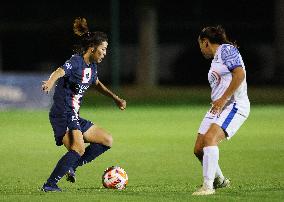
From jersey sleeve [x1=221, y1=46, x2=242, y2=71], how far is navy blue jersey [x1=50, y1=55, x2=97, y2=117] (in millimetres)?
1713

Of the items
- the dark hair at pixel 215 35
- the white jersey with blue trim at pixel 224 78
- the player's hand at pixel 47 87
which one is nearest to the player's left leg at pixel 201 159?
the white jersey with blue trim at pixel 224 78

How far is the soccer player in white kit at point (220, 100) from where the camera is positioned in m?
10.1

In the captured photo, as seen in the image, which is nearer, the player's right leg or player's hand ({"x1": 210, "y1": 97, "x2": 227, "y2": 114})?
player's hand ({"x1": 210, "y1": 97, "x2": 227, "y2": 114})

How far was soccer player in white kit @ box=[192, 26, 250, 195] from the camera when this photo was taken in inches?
398

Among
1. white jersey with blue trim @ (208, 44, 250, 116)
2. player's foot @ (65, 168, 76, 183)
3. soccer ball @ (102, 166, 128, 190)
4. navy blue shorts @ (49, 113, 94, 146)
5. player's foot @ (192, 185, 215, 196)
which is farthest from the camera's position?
player's foot @ (65, 168, 76, 183)

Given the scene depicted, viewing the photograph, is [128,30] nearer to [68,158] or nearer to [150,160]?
[150,160]

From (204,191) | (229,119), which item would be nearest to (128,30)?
(229,119)

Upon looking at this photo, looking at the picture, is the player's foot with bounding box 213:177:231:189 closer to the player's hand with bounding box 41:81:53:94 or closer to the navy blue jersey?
the navy blue jersey

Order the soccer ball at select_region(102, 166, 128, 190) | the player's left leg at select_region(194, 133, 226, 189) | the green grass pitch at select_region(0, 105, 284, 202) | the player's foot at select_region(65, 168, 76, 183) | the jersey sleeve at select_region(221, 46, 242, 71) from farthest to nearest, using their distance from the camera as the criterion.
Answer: the player's foot at select_region(65, 168, 76, 183)
the soccer ball at select_region(102, 166, 128, 190)
the player's left leg at select_region(194, 133, 226, 189)
the green grass pitch at select_region(0, 105, 284, 202)
the jersey sleeve at select_region(221, 46, 242, 71)

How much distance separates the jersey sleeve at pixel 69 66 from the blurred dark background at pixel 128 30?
37.5 m

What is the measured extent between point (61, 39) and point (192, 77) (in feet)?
42.1

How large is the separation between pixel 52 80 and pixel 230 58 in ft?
6.22

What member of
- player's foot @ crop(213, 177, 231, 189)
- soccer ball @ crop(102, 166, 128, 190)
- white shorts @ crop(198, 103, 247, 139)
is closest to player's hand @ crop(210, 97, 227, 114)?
white shorts @ crop(198, 103, 247, 139)

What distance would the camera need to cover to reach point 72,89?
36.6 ft
